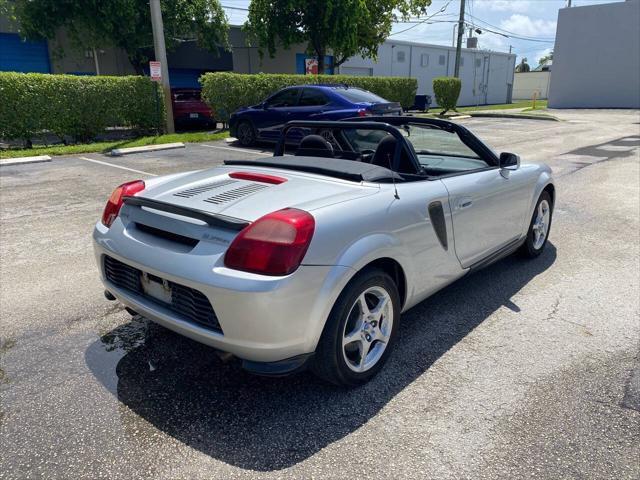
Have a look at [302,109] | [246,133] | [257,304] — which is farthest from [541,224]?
[246,133]

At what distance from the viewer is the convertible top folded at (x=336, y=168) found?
3.02m

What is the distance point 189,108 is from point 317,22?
8332mm

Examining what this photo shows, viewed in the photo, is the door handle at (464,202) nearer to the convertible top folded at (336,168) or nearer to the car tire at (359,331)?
the convertible top folded at (336,168)

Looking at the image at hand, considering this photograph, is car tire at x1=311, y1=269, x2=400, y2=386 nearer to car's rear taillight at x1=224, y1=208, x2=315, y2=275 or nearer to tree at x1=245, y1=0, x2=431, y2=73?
car's rear taillight at x1=224, y1=208, x2=315, y2=275

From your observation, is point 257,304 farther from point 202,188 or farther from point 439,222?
point 439,222

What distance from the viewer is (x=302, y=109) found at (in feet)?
41.8

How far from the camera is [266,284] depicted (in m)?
2.23

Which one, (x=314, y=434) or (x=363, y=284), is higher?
(x=363, y=284)

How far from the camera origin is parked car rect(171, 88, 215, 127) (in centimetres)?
1855

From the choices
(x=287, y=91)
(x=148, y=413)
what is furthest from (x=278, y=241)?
(x=287, y=91)

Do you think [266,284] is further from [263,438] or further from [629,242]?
[629,242]

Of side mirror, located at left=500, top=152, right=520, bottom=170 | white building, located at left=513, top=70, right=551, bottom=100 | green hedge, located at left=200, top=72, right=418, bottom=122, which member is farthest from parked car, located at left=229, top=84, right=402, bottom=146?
white building, located at left=513, top=70, right=551, bottom=100

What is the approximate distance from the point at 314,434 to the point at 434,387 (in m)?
0.78

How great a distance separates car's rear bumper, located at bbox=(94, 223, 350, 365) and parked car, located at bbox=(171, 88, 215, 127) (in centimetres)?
1691
